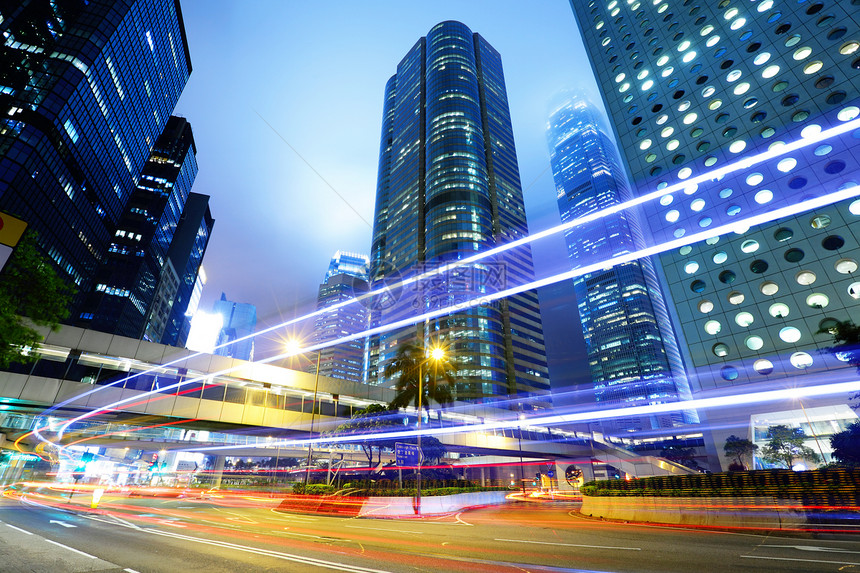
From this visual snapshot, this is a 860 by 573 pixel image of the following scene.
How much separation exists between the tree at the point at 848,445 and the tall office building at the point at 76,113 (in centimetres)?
11675

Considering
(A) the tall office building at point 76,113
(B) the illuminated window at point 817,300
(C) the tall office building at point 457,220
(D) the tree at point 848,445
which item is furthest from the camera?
(C) the tall office building at point 457,220

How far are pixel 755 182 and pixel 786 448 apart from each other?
24.6 metres

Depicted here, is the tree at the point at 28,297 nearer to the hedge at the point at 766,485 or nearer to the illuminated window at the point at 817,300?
the hedge at the point at 766,485

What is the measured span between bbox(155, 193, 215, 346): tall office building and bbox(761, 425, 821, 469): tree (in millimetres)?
175277

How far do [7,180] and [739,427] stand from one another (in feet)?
377

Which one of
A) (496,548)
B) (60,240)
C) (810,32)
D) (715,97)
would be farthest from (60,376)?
(60,240)

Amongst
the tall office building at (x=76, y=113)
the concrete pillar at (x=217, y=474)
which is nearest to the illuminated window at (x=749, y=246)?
the concrete pillar at (x=217, y=474)

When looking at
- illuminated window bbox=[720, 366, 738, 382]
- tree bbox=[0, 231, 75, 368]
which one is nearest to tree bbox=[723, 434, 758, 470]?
illuminated window bbox=[720, 366, 738, 382]

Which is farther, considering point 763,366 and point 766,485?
point 763,366

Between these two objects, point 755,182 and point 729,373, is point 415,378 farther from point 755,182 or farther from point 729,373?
point 755,182

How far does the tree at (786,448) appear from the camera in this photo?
31453 mm

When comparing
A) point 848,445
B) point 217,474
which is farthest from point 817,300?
point 217,474

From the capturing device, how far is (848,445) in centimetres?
2455

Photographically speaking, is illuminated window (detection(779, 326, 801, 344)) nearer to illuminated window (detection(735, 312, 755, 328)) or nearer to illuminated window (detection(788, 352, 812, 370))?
illuminated window (detection(788, 352, 812, 370))
